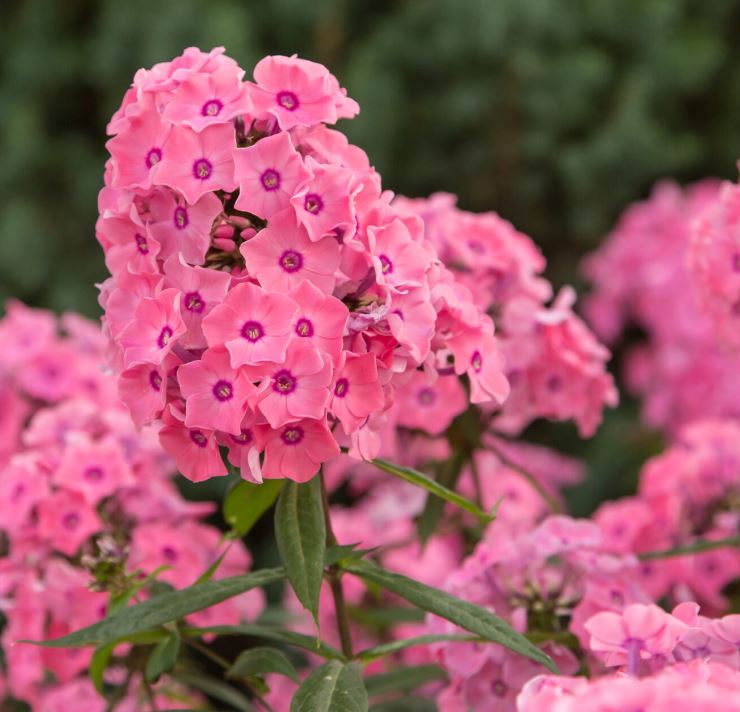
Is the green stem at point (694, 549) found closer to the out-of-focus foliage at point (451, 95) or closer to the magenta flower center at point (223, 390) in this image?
the magenta flower center at point (223, 390)

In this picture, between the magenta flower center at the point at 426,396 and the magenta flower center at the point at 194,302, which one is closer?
the magenta flower center at the point at 194,302

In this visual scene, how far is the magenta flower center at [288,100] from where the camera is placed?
861mm

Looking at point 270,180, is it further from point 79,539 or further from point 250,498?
point 79,539

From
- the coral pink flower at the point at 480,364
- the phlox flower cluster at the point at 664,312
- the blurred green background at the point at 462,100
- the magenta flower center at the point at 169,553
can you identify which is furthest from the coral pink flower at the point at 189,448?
the blurred green background at the point at 462,100

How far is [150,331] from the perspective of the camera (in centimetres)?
84

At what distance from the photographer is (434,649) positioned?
1.04 meters

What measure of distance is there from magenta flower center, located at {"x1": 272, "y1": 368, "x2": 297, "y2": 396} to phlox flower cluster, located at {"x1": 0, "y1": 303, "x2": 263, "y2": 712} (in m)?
0.32

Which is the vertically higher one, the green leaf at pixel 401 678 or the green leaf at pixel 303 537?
the green leaf at pixel 303 537

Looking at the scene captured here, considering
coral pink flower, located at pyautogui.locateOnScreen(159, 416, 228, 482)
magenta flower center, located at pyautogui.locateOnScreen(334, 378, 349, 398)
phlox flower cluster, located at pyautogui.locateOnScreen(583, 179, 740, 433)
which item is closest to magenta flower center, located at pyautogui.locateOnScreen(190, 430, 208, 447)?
coral pink flower, located at pyautogui.locateOnScreen(159, 416, 228, 482)

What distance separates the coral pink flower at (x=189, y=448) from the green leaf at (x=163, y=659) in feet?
0.65

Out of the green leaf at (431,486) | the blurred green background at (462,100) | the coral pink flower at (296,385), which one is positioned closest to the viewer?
the coral pink flower at (296,385)

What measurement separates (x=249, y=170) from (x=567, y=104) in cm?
187

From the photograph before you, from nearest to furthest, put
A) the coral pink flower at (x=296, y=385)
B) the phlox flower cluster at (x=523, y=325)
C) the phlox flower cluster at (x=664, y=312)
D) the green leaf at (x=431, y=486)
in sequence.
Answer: the coral pink flower at (x=296, y=385) < the green leaf at (x=431, y=486) < the phlox flower cluster at (x=523, y=325) < the phlox flower cluster at (x=664, y=312)

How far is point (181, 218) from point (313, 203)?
0.31 ft
